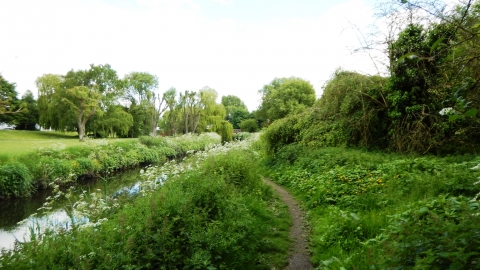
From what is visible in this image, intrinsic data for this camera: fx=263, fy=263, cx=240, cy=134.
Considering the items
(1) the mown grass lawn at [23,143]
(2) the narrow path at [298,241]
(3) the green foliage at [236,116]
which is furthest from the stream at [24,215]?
(3) the green foliage at [236,116]

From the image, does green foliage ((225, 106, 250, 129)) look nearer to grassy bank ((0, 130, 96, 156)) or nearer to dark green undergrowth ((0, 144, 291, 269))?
grassy bank ((0, 130, 96, 156))

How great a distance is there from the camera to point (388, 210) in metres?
4.98

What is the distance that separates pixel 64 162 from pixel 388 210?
1467 centimetres

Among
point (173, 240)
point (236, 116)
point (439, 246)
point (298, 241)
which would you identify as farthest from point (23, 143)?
point (236, 116)

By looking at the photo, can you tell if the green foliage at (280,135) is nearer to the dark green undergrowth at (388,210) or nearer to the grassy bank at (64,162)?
the dark green undergrowth at (388,210)

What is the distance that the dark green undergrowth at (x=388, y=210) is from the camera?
2352 millimetres

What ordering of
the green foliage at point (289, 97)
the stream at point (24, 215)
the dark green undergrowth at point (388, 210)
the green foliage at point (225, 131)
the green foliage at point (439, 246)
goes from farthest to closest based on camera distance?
1. the green foliage at point (225, 131)
2. the green foliage at point (289, 97)
3. the stream at point (24, 215)
4. the dark green undergrowth at point (388, 210)
5. the green foliage at point (439, 246)

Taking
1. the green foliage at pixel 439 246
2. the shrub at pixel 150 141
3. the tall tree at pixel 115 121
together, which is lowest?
the green foliage at pixel 439 246

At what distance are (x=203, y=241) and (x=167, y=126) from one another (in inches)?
2047

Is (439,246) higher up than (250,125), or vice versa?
(250,125)

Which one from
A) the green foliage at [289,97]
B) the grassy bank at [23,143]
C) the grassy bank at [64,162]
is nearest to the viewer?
the grassy bank at [64,162]

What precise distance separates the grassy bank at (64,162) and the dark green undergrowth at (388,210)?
7450 millimetres

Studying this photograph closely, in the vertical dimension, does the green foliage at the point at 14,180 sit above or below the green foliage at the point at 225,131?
below

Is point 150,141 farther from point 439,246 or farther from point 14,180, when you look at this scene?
point 439,246
